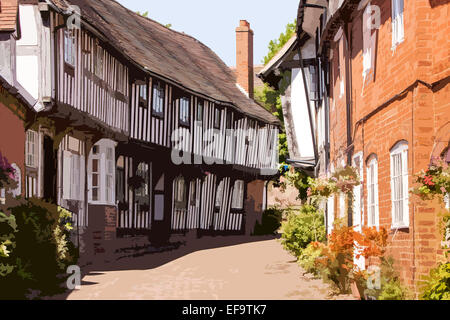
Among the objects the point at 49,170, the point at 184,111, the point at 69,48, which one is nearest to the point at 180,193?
the point at 184,111

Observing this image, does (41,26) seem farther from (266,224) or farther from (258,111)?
(266,224)

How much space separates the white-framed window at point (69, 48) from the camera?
1816 centimetres

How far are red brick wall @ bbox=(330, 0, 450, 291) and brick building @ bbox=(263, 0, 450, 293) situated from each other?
1 cm

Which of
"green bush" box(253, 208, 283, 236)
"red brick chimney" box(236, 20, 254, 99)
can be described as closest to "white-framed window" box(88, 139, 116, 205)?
"green bush" box(253, 208, 283, 236)

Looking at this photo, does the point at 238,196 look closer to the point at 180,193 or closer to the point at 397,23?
the point at 180,193

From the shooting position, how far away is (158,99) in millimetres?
26781

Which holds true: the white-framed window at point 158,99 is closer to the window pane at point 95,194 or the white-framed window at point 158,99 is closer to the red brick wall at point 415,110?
the window pane at point 95,194

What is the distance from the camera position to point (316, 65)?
22.5 m

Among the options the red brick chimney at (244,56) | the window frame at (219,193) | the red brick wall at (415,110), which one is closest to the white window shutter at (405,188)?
the red brick wall at (415,110)

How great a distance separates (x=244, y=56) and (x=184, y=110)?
10978 mm

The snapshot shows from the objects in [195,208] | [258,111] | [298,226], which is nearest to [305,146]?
[298,226]

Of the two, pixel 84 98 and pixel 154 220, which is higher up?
pixel 84 98

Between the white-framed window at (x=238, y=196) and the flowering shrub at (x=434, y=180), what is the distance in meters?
26.6

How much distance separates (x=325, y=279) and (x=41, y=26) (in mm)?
8338
